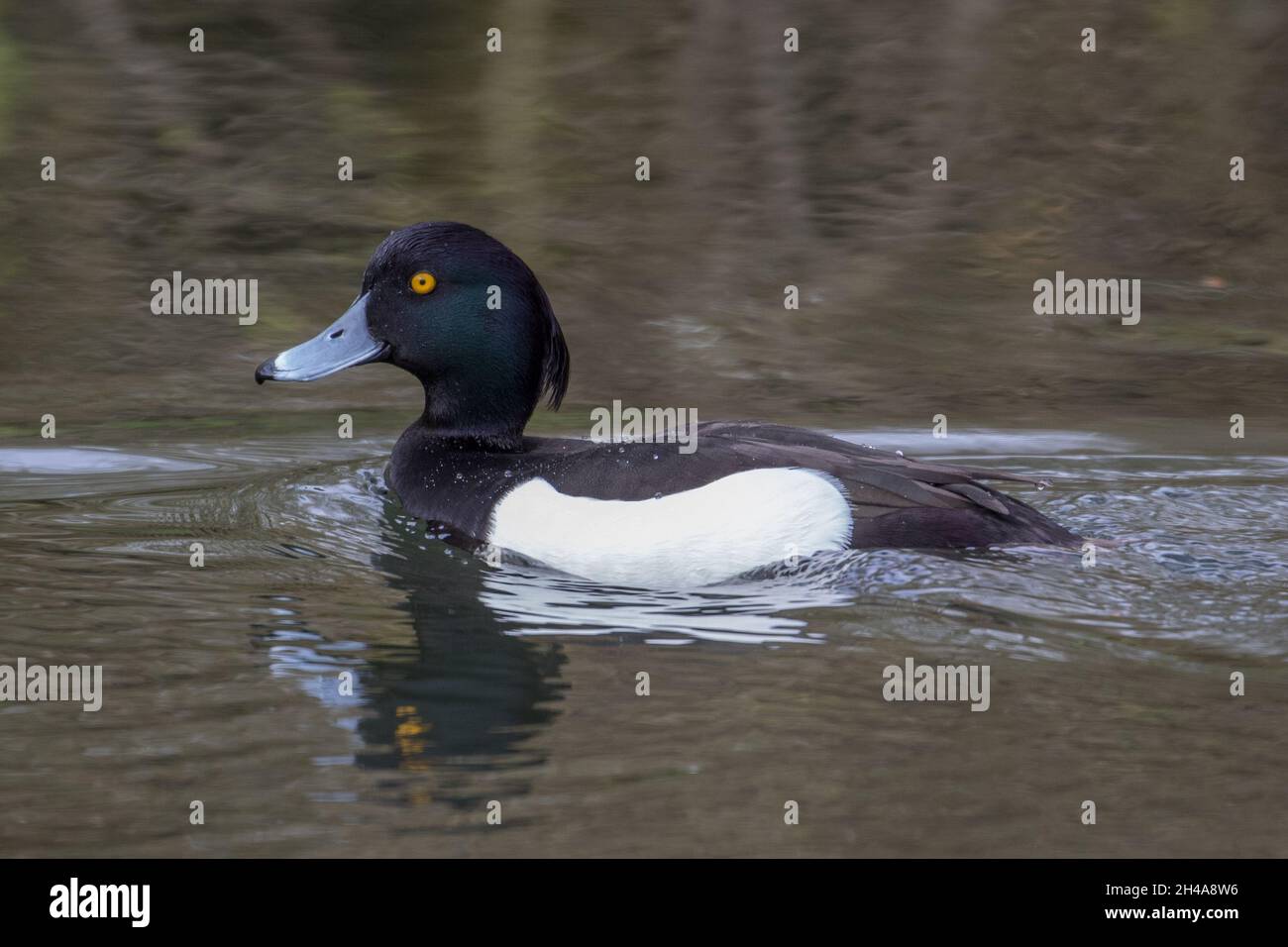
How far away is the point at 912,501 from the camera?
215 inches

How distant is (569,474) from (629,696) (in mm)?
1323

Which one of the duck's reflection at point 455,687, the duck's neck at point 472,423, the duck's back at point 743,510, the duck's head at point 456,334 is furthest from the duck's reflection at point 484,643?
the duck's head at point 456,334

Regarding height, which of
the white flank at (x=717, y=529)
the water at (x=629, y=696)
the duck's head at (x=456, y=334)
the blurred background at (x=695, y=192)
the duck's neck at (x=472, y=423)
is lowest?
the water at (x=629, y=696)

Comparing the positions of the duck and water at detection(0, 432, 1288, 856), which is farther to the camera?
the duck

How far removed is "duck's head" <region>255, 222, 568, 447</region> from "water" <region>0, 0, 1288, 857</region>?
0.54m

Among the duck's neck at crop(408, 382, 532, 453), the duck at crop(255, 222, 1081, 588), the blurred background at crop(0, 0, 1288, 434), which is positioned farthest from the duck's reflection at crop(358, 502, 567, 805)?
the blurred background at crop(0, 0, 1288, 434)

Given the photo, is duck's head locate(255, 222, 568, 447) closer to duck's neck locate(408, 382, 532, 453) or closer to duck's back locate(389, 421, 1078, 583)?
duck's neck locate(408, 382, 532, 453)

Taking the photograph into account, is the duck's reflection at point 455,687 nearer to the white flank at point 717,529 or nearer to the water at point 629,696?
the water at point 629,696

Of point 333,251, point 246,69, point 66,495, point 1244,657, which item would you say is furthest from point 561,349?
point 246,69

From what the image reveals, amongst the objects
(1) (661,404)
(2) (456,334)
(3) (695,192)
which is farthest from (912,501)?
(3) (695,192)

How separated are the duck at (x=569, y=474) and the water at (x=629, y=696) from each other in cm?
12

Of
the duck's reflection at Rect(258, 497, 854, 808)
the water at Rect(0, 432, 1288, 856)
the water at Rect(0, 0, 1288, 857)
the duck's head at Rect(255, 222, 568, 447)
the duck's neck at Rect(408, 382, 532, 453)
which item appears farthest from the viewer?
the duck's neck at Rect(408, 382, 532, 453)

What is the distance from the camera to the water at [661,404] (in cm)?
400

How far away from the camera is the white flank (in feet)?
17.9
